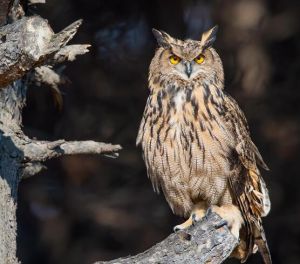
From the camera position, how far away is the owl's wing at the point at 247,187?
3561 mm

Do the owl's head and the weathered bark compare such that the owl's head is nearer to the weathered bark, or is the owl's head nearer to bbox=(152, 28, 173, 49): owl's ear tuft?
bbox=(152, 28, 173, 49): owl's ear tuft

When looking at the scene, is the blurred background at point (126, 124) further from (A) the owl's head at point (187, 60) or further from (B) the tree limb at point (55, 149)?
(B) the tree limb at point (55, 149)

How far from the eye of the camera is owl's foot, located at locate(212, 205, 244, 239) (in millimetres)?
3406

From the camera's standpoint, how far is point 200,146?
3.48m

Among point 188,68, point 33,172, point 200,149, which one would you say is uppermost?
point 188,68

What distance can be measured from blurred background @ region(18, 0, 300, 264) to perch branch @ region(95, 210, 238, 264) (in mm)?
2266

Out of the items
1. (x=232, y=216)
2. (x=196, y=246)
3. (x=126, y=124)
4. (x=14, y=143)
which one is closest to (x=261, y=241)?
(x=232, y=216)

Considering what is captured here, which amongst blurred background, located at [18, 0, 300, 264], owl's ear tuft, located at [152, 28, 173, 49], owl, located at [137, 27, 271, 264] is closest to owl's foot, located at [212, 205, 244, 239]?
owl, located at [137, 27, 271, 264]

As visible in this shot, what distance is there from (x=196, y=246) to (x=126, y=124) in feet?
8.06

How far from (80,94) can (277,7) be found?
4.56 feet

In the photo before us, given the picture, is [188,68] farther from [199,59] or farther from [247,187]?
[247,187]

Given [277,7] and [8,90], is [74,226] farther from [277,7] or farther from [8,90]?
[8,90]

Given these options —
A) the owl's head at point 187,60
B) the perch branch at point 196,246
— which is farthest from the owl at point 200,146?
the perch branch at point 196,246

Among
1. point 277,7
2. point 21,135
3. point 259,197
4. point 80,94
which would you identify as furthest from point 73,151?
point 277,7
